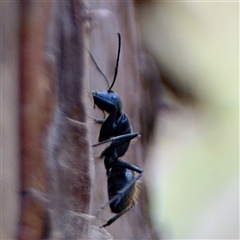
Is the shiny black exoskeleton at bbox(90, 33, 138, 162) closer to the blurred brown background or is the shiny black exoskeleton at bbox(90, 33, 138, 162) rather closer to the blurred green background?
the blurred brown background

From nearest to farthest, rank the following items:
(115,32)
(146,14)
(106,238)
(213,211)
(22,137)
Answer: (22,137), (106,238), (115,32), (146,14), (213,211)

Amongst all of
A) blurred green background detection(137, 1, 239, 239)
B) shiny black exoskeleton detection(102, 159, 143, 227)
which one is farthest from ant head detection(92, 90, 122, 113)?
blurred green background detection(137, 1, 239, 239)

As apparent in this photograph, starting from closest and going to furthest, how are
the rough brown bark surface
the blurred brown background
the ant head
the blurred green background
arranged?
the rough brown bark surface < the ant head < the blurred brown background < the blurred green background

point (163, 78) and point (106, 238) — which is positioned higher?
point (163, 78)

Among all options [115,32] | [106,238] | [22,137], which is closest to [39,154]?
[22,137]

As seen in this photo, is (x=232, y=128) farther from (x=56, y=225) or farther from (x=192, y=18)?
(x=56, y=225)

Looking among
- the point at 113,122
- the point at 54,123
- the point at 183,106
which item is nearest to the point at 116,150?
the point at 113,122
